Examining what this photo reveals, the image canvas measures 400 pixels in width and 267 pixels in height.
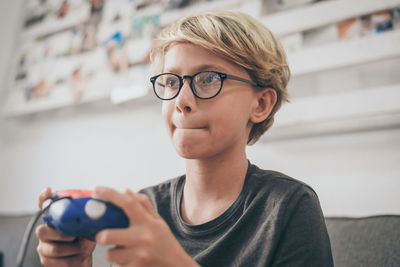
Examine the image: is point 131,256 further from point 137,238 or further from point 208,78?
point 208,78

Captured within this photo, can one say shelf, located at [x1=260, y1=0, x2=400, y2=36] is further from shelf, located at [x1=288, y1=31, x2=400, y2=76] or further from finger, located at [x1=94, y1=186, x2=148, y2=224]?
finger, located at [x1=94, y1=186, x2=148, y2=224]

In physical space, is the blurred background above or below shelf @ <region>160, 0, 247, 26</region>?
below

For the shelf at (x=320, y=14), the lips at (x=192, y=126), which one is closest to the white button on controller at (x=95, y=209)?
the lips at (x=192, y=126)

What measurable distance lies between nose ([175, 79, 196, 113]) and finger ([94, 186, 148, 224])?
0.25 meters

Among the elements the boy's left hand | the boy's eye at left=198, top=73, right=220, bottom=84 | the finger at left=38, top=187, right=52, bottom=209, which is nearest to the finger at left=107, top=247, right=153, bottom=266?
the boy's left hand

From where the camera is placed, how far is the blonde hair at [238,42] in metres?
0.65

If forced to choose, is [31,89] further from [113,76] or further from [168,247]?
[168,247]

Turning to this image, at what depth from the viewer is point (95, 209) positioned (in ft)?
1.43

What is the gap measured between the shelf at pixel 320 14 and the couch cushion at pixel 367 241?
1.83 ft

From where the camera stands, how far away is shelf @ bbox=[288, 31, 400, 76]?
0.90 metres

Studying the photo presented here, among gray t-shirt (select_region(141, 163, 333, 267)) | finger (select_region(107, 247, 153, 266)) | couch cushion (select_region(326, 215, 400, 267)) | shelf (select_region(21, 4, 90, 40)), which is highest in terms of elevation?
shelf (select_region(21, 4, 90, 40))

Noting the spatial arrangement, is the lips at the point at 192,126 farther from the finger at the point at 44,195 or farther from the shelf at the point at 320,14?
the shelf at the point at 320,14

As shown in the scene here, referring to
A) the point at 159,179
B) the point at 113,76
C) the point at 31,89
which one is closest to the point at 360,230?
the point at 159,179

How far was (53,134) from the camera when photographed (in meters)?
1.69
